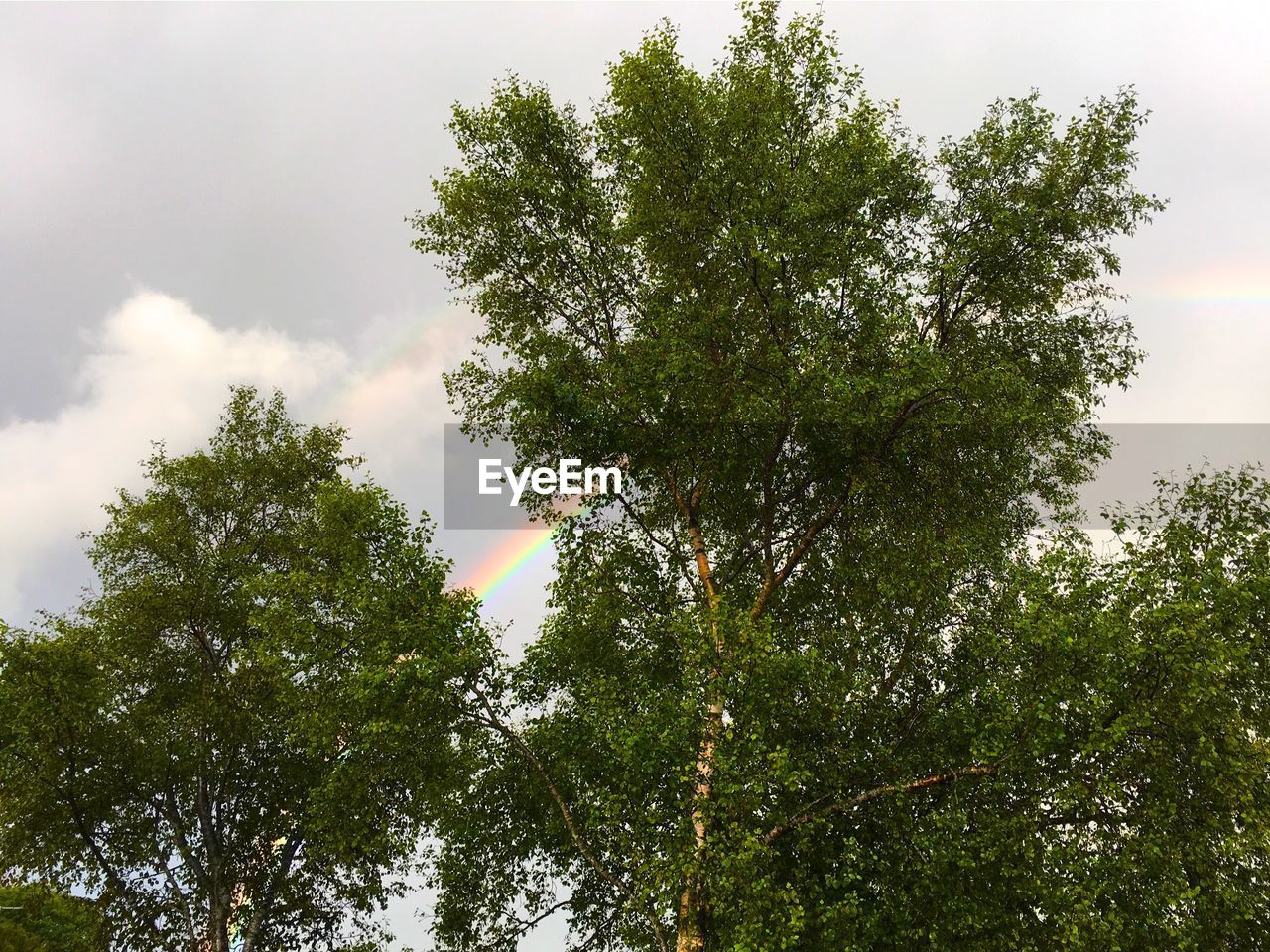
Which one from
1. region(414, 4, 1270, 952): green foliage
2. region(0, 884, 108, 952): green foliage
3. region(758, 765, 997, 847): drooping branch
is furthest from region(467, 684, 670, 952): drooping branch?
region(0, 884, 108, 952): green foliage

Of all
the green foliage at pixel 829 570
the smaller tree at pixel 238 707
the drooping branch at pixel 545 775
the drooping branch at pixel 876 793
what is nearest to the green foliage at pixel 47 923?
the smaller tree at pixel 238 707

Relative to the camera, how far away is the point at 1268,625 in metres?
Answer: 13.4

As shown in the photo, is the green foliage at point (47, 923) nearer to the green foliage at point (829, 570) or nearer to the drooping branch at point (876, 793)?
the green foliage at point (829, 570)

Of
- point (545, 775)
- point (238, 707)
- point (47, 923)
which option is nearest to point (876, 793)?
point (545, 775)

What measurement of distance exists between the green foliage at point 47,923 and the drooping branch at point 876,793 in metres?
20.7

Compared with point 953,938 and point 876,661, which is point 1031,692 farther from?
point 953,938

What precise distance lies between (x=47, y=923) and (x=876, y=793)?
39.5 m

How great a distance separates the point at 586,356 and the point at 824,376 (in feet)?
22.8

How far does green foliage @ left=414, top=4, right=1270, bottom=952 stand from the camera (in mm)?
12289

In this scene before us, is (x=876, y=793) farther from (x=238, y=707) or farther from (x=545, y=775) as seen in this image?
(x=238, y=707)

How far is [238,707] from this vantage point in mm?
24438

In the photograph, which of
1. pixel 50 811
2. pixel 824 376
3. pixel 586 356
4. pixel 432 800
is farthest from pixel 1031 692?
pixel 50 811

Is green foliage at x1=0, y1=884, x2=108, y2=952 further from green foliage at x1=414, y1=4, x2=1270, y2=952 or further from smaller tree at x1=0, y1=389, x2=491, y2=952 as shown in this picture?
green foliage at x1=414, y1=4, x2=1270, y2=952

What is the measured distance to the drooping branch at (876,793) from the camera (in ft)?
43.3
